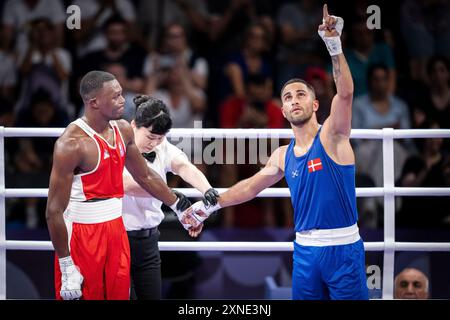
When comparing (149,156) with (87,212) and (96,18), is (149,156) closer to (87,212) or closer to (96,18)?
(87,212)

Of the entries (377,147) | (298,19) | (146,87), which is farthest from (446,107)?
(146,87)

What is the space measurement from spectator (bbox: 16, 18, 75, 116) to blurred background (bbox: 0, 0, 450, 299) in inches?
0.5

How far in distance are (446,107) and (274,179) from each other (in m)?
2.99

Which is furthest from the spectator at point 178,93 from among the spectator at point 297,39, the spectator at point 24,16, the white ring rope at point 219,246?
the white ring rope at point 219,246

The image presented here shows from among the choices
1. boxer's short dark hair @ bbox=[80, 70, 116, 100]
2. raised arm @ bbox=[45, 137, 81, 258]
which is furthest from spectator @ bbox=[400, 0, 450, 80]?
raised arm @ bbox=[45, 137, 81, 258]

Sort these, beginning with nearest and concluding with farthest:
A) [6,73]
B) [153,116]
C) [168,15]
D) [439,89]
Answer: [153,116] → [439,89] → [6,73] → [168,15]

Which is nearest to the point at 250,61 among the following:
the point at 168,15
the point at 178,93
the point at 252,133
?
the point at 178,93

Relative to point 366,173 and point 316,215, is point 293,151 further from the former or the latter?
point 366,173

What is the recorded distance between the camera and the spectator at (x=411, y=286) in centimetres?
532

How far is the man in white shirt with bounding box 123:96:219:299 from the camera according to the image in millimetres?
4617

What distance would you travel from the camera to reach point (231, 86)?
23.6 ft

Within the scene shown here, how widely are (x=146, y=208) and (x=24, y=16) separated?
356cm

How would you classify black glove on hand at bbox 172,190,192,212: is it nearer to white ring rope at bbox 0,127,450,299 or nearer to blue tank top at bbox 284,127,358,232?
white ring rope at bbox 0,127,450,299

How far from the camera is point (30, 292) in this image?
6.12 m
